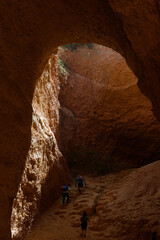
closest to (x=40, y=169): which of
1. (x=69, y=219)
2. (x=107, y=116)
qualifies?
(x=69, y=219)

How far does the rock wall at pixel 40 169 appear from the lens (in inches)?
195

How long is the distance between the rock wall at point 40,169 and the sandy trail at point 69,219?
309 millimetres

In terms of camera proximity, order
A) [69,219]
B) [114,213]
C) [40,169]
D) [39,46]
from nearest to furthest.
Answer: [39,46] < [40,169] < [114,213] < [69,219]

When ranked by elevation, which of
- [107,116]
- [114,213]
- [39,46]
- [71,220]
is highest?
[107,116]

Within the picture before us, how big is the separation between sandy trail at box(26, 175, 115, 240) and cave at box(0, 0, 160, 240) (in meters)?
0.77

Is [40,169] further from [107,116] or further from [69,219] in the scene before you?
[107,116]

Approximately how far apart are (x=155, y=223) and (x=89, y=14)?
559cm

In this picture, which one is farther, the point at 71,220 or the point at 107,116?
the point at 107,116

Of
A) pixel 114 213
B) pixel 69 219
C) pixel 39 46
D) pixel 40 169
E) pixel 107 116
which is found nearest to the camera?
pixel 39 46

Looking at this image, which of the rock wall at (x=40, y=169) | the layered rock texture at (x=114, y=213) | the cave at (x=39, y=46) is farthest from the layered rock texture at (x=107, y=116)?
the cave at (x=39, y=46)

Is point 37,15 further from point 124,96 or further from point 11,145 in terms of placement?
point 124,96

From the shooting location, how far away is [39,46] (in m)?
5.59

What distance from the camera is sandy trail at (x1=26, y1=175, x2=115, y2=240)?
17.9ft

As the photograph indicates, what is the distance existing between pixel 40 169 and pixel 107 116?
796 centimetres
